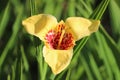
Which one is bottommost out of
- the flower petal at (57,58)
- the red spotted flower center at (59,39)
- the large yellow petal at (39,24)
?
the flower petal at (57,58)

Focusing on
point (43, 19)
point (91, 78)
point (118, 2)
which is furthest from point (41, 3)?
point (43, 19)

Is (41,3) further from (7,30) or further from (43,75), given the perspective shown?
(43,75)
